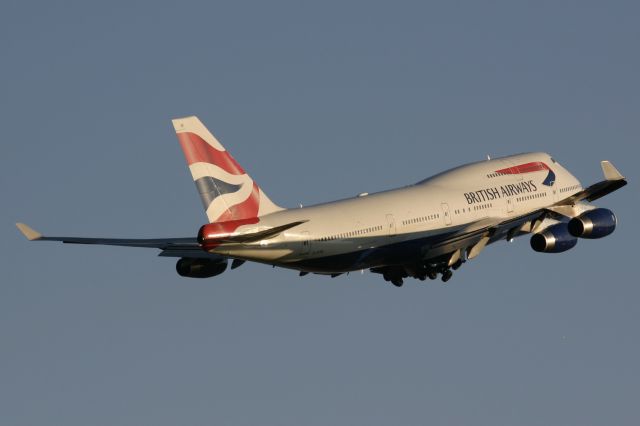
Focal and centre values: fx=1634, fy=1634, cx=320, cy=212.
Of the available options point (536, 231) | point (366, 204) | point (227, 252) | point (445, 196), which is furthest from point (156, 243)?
point (536, 231)

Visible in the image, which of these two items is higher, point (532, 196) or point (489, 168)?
point (489, 168)

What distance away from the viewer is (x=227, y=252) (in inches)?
2608

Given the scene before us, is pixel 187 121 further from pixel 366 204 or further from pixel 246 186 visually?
pixel 366 204

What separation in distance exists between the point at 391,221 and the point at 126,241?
1188cm

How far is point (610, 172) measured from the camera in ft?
236

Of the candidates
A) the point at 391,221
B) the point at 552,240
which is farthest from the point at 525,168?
the point at 391,221

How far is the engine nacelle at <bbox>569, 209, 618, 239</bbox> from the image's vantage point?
248ft

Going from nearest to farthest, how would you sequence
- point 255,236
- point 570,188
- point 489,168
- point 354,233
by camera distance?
1. point 255,236
2. point 354,233
3. point 489,168
4. point 570,188

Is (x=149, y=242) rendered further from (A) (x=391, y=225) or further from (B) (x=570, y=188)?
(B) (x=570, y=188)

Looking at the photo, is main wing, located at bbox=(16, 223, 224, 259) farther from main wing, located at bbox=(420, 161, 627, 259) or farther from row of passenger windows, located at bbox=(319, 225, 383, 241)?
main wing, located at bbox=(420, 161, 627, 259)

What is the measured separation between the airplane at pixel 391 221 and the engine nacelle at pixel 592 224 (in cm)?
5

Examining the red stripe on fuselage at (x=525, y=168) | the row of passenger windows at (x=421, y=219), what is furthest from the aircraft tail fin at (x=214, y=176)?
the red stripe on fuselage at (x=525, y=168)

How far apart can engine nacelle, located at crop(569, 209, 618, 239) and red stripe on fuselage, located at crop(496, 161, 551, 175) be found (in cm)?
558

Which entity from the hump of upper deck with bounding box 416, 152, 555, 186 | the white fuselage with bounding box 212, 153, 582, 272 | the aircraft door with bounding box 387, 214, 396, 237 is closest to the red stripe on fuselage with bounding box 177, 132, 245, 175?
the white fuselage with bounding box 212, 153, 582, 272
